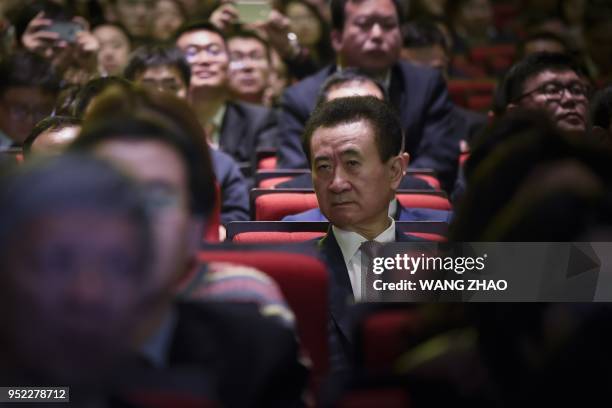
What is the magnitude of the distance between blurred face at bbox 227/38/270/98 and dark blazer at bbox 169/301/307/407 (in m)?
2.45

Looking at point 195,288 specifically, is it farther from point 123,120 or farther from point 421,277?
point 421,277

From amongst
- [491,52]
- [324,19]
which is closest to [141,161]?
[324,19]

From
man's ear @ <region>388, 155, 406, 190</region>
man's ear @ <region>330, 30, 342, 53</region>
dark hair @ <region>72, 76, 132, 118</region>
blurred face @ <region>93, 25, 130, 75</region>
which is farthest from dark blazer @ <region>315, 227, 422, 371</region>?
blurred face @ <region>93, 25, 130, 75</region>

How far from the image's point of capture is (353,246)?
1454 millimetres

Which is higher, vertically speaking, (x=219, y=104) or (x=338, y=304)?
(x=338, y=304)

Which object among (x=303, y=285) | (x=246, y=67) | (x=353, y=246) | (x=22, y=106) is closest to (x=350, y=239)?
(x=353, y=246)

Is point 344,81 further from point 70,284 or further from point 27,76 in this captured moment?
point 70,284

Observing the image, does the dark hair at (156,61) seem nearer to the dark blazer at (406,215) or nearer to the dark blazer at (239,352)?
the dark blazer at (406,215)

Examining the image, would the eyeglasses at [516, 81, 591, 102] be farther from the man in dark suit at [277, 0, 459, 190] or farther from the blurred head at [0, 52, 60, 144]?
the blurred head at [0, 52, 60, 144]

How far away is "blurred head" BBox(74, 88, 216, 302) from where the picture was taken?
2.57 feet

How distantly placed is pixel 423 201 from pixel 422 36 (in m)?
1.62

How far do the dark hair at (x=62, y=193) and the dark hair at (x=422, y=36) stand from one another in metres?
2.69

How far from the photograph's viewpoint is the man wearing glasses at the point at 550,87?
1972 millimetres

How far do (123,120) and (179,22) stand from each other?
120 inches
